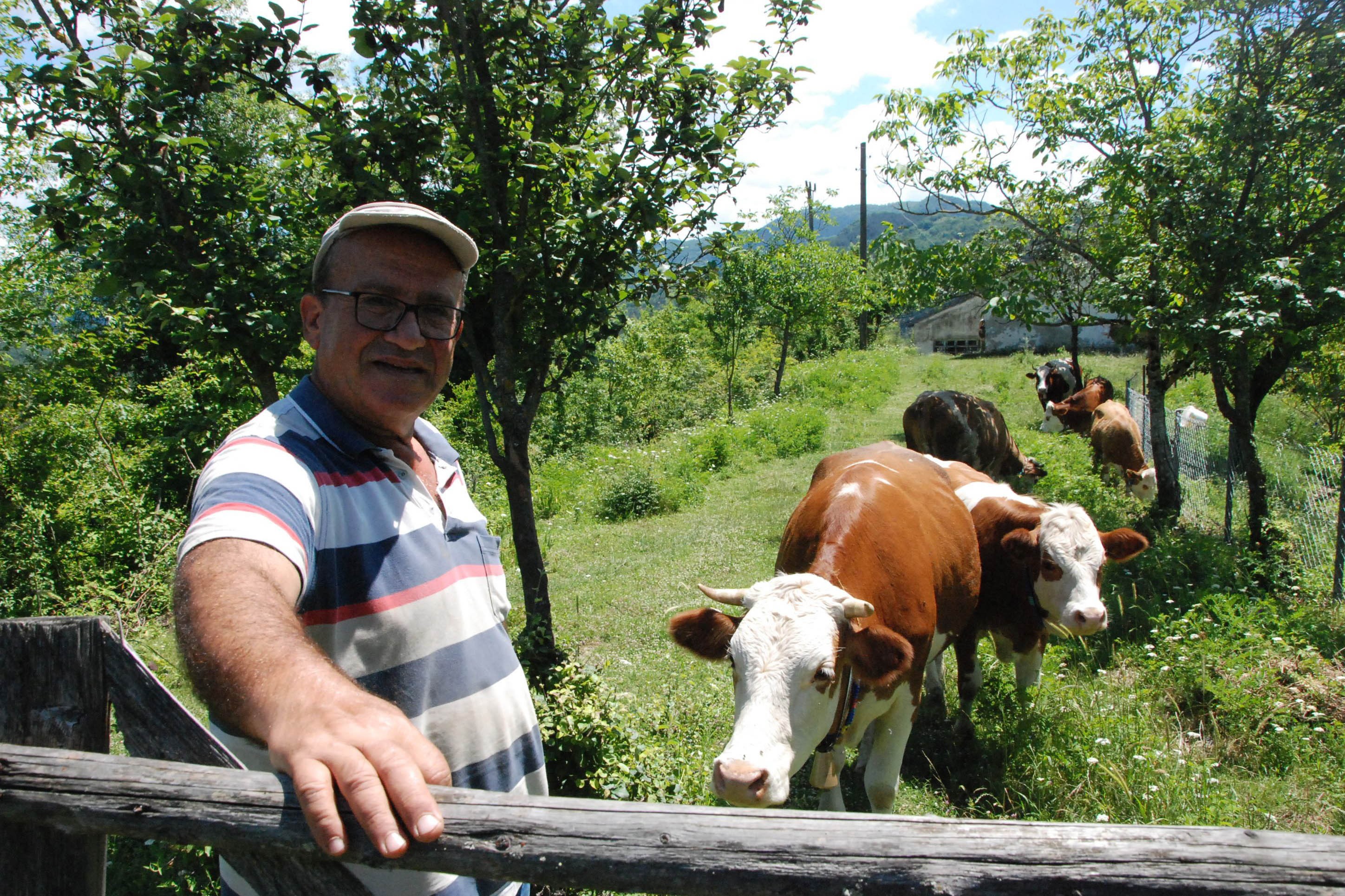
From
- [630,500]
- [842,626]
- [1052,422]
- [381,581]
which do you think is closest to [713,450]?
[630,500]

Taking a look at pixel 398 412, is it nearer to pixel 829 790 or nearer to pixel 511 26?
pixel 511 26

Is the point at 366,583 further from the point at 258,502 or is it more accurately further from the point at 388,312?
the point at 388,312

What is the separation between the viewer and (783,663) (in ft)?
9.28

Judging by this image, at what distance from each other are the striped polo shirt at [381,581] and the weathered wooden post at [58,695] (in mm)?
215

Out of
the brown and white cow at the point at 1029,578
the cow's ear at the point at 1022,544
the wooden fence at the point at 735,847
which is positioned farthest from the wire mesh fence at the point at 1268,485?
the wooden fence at the point at 735,847

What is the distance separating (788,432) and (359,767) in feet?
49.0

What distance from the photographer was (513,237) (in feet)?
11.6

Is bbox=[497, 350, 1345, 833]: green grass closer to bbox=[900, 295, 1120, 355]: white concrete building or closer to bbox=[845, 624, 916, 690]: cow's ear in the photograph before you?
bbox=[845, 624, 916, 690]: cow's ear

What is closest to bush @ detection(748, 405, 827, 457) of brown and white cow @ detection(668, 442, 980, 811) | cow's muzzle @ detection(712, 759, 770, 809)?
brown and white cow @ detection(668, 442, 980, 811)

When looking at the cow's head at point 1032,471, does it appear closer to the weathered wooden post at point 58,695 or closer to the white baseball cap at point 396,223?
the white baseball cap at point 396,223

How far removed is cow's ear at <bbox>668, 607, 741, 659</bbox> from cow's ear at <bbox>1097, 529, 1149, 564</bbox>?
2847 millimetres

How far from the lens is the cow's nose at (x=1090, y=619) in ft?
13.8

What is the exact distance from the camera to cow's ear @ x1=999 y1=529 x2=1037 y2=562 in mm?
4602

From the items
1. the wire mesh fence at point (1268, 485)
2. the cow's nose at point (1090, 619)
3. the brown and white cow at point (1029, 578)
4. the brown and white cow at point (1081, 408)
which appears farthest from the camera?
the brown and white cow at point (1081, 408)
